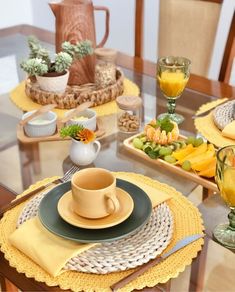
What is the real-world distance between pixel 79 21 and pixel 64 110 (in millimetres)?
300

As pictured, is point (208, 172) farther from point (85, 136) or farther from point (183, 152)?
point (85, 136)

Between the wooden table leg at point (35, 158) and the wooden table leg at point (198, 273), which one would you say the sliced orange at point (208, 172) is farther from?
the wooden table leg at point (35, 158)

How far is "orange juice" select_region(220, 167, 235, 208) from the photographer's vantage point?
2.65ft

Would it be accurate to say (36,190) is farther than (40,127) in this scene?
No

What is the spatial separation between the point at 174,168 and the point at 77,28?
640mm

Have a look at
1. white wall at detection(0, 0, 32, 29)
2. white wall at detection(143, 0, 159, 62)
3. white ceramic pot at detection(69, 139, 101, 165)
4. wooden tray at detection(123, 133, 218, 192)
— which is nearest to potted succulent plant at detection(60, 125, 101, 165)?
white ceramic pot at detection(69, 139, 101, 165)

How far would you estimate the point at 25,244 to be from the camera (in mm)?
792

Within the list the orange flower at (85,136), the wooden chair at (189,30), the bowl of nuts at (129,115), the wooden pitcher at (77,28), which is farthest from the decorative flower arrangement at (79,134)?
the wooden chair at (189,30)

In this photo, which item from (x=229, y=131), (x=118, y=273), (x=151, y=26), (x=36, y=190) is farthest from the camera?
(x=151, y=26)

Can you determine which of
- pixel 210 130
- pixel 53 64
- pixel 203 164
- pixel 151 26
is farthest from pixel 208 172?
pixel 151 26

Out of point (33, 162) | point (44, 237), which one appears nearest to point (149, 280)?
point (44, 237)

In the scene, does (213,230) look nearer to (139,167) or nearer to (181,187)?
(181,187)

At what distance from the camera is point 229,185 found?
813 mm

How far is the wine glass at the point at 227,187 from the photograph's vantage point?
81 centimetres
